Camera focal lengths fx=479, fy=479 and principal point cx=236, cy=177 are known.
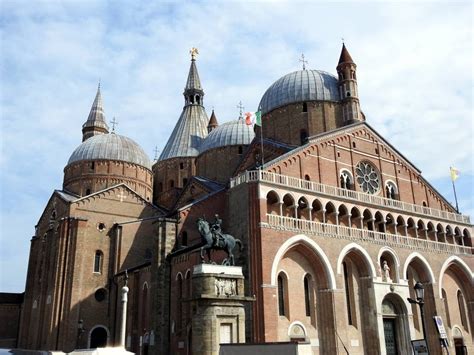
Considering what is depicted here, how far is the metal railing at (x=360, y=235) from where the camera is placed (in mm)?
26403

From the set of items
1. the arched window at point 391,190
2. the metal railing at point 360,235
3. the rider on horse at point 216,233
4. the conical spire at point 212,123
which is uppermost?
the conical spire at point 212,123

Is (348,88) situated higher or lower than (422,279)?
higher

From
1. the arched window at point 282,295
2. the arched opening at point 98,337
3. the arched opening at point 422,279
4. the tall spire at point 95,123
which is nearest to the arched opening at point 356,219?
the arched opening at point 422,279

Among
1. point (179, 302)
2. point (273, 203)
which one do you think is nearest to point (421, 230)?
point (273, 203)

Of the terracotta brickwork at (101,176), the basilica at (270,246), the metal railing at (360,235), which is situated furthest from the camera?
the terracotta brickwork at (101,176)

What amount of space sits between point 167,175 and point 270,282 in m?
25.1

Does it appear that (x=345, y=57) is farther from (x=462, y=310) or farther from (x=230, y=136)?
(x=462, y=310)

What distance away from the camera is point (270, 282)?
2444 cm

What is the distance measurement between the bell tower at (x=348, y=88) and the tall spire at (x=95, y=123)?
95.4 feet

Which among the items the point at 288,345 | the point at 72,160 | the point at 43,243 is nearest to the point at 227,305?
the point at 288,345

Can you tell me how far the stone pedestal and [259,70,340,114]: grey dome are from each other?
2063 cm

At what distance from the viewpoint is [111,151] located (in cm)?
4412

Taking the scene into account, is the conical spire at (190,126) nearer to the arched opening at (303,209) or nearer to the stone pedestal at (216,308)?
the arched opening at (303,209)

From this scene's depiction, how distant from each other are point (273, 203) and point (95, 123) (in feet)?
111
